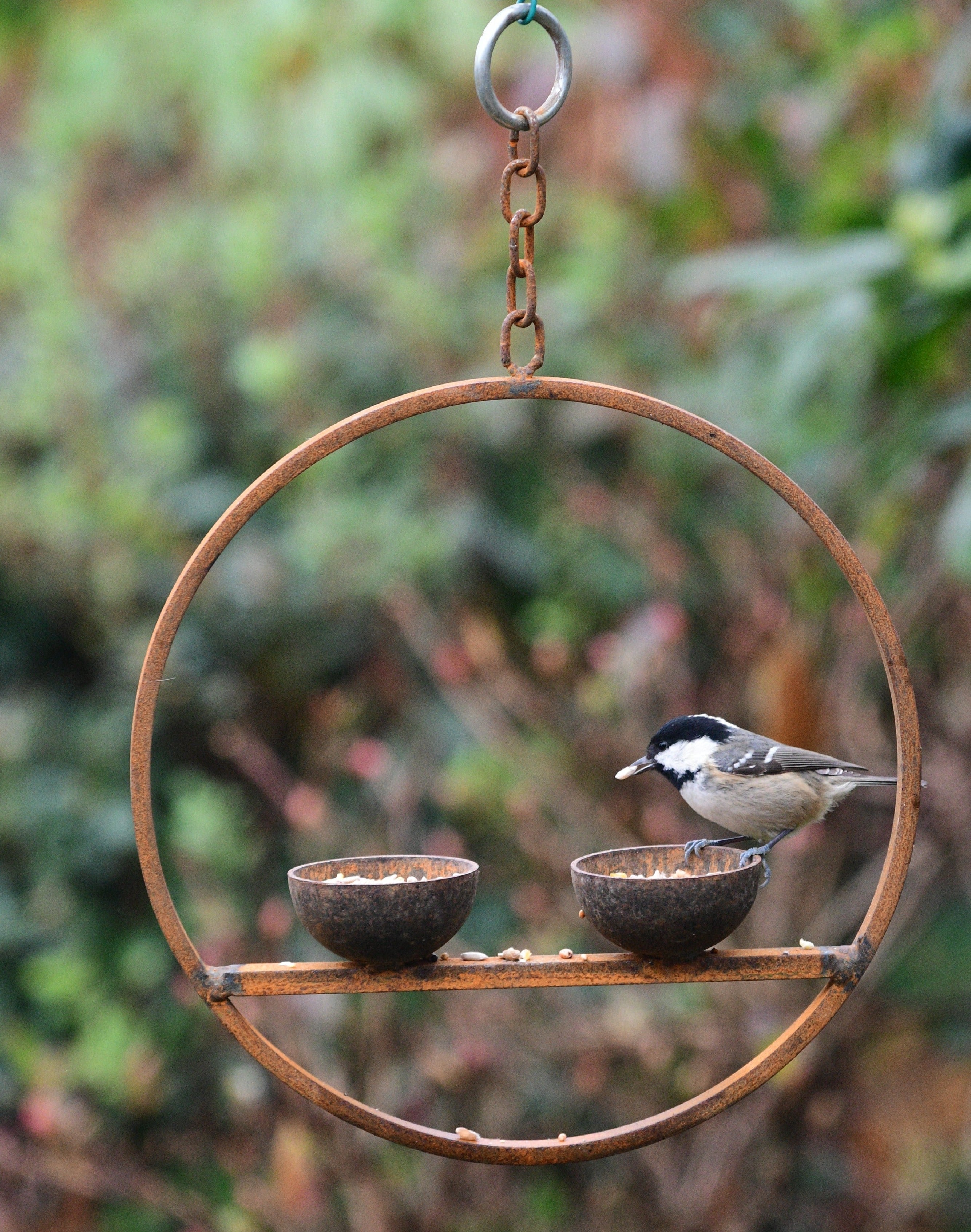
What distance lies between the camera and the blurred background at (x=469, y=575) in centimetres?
249

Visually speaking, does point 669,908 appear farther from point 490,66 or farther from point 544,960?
point 490,66

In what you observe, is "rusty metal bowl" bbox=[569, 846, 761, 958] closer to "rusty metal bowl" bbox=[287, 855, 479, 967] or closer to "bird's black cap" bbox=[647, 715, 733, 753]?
"rusty metal bowl" bbox=[287, 855, 479, 967]

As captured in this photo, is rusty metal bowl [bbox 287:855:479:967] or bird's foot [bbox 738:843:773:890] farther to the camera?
bird's foot [bbox 738:843:773:890]

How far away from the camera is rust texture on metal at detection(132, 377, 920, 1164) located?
1.15 meters

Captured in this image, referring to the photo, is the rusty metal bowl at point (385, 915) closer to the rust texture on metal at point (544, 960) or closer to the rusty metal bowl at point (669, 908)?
the rust texture on metal at point (544, 960)

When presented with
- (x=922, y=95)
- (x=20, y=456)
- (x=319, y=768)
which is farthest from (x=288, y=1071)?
(x=922, y=95)

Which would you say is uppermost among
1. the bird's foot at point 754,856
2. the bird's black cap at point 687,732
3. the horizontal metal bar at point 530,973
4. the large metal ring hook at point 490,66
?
the large metal ring hook at point 490,66

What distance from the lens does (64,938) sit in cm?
313

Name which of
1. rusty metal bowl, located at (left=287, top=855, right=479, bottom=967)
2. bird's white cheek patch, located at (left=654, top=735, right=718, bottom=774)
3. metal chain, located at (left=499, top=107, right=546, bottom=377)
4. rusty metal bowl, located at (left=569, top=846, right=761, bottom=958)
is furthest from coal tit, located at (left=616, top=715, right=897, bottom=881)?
metal chain, located at (left=499, top=107, right=546, bottom=377)

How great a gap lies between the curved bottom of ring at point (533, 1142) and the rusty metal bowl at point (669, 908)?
0.12m

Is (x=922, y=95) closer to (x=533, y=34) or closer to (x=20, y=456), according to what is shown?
(x=533, y=34)

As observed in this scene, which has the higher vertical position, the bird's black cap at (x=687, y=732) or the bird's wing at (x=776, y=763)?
the bird's black cap at (x=687, y=732)

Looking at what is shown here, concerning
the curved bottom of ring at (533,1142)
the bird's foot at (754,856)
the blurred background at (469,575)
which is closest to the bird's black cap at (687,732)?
the bird's foot at (754,856)

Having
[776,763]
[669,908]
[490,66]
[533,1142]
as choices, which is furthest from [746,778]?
[490,66]
